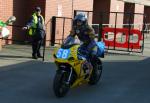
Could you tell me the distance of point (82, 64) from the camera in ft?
31.4

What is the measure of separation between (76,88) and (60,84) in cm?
134

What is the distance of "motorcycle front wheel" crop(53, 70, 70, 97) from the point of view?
8969 mm

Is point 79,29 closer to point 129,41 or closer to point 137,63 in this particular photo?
point 137,63

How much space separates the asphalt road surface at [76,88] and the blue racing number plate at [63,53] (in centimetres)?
80

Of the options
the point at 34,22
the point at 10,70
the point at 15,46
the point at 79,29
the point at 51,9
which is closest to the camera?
the point at 79,29

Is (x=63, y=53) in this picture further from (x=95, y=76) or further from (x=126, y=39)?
(x=126, y=39)

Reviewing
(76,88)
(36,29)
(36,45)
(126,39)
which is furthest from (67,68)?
(126,39)

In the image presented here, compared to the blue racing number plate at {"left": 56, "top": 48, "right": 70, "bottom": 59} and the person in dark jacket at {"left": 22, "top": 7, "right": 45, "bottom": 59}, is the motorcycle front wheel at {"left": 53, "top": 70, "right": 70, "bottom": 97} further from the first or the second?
the person in dark jacket at {"left": 22, "top": 7, "right": 45, "bottom": 59}

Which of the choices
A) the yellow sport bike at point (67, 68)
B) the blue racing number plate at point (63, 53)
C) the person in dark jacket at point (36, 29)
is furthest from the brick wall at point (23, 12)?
the blue racing number plate at point (63, 53)

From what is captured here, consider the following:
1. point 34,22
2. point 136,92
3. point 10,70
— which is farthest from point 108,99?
point 34,22

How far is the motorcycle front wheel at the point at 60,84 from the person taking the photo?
8.97 meters

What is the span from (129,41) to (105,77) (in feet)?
22.6

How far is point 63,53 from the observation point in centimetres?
911

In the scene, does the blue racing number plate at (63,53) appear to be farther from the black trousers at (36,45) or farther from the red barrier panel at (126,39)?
the red barrier panel at (126,39)
